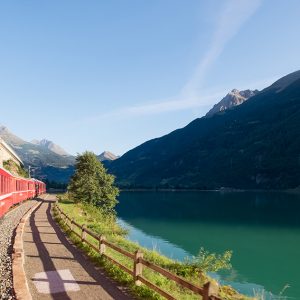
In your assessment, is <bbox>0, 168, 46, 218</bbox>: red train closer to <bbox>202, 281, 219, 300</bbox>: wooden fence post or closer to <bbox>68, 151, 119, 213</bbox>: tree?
<bbox>68, 151, 119, 213</bbox>: tree

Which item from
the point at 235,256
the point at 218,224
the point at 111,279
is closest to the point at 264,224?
the point at 218,224

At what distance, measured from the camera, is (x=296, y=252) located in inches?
1721

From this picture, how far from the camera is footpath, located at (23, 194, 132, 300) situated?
13.4 meters

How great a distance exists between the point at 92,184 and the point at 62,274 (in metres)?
41.9

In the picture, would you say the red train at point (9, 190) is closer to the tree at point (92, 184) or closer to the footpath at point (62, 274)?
the footpath at point (62, 274)

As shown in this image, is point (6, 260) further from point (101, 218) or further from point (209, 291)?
point (101, 218)

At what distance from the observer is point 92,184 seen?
5775cm

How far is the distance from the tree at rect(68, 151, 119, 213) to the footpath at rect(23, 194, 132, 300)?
108 feet

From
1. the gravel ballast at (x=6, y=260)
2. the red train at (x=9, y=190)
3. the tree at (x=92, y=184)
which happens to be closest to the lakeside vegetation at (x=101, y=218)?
the tree at (x=92, y=184)

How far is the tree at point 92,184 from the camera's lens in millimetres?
58031

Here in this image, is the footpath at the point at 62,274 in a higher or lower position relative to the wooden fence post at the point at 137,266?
lower

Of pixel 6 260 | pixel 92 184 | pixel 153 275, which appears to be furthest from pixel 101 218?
pixel 153 275

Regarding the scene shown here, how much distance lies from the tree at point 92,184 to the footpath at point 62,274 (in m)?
32.8

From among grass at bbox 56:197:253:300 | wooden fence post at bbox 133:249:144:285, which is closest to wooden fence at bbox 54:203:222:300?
wooden fence post at bbox 133:249:144:285
